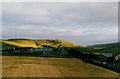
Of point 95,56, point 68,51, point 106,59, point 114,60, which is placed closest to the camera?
point 114,60

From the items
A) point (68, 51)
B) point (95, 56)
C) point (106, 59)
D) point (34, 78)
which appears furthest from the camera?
point (68, 51)

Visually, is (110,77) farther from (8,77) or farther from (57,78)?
(8,77)

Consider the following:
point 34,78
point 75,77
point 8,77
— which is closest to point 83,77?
point 75,77

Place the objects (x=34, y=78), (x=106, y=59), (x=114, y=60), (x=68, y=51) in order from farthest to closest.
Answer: (x=68, y=51)
(x=106, y=59)
(x=114, y=60)
(x=34, y=78)

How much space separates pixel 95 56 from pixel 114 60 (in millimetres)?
15504

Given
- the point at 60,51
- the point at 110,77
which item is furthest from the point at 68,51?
the point at 110,77

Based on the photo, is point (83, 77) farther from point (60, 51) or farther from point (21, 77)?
point (60, 51)

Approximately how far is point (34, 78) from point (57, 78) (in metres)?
2.91

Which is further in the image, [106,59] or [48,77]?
[106,59]

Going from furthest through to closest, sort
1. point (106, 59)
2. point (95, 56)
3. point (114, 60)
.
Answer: point (95, 56), point (106, 59), point (114, 60)

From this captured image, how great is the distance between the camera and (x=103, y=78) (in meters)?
38.7

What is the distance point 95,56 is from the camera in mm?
82500

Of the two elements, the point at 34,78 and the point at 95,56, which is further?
the point at 95,56

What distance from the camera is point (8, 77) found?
38469 mm
